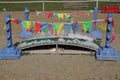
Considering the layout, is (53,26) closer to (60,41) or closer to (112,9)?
(60,41)

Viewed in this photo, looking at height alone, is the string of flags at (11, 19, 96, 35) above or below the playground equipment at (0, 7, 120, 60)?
above

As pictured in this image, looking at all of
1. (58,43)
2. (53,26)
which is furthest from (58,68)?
(53,26)

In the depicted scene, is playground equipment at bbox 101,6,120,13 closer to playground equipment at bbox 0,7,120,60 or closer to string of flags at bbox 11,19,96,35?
playground equipment at bbox 0,7,120,60

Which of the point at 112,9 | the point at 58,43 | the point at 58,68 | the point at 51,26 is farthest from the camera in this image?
the point at 112,9

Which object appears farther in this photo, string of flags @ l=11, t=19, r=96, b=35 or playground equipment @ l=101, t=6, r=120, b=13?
playground equipment @ l=101, t=6, r=120, b=13

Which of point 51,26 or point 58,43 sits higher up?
point 51,26

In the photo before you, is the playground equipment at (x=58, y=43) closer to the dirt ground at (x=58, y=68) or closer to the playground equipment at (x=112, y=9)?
the dirt ground at (x=58, y=68)

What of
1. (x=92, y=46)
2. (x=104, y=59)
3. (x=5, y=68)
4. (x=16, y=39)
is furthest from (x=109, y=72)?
(x=16, y=39)

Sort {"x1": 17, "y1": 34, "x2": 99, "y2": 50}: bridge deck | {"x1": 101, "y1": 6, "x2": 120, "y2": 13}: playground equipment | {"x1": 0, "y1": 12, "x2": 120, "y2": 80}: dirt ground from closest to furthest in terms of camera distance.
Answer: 1. {"x1": 0, "y1": 12, "x2": 120, "y2": 80}: dirt ground
2. {"x1": 17, "y1": 34, "x2": 99, "y2": 50}: bridge deck
3. {"x1": 101, "y1": 6, "x2": 120, "y2": 13}: playground equipment

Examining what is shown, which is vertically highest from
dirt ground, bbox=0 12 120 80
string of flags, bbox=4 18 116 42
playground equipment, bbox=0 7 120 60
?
string of flags, bbox=4 18 116 42

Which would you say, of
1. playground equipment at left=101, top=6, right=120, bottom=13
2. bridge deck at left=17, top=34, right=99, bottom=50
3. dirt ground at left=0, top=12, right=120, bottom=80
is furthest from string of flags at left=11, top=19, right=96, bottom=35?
playground equipment at left=101, top=6, right=120, bottom=13

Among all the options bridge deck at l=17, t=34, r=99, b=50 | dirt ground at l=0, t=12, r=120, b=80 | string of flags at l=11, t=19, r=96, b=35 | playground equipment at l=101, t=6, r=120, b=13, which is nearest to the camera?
dirt ground at l=0, t=12, r=120, b=80

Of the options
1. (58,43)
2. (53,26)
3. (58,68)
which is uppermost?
(53,26)

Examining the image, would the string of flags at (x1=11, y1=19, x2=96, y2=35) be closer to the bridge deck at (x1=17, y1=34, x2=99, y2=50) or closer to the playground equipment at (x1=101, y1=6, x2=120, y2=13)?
the bridge deck at (x1=17, y1=34, x2=99, y2=50)
